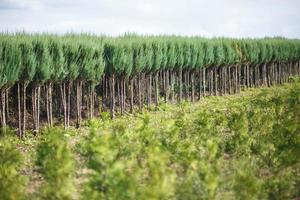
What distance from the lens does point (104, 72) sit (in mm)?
24875

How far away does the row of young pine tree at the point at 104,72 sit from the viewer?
65.2ft

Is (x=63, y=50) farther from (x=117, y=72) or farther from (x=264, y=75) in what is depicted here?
(x=264, y=75)

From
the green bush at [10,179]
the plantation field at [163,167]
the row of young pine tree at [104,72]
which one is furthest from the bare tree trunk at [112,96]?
the green bush at [10,179]

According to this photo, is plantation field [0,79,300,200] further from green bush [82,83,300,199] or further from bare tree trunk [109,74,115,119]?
bare tree trunk [109,74,115,119]

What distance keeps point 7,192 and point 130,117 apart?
1679cm

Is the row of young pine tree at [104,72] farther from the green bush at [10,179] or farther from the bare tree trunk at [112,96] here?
the green bush at [10,179]

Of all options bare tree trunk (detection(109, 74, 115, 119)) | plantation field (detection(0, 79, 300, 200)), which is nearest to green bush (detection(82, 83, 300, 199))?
plantation field (detection(0, 79, 300, 200))

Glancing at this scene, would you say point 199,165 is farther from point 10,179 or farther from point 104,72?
point 104,72

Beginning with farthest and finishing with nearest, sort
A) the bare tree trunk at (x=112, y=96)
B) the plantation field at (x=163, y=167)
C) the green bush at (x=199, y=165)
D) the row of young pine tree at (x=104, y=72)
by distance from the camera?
1. the bare tree trunk at (x=112, y=96)
2. the row of young pine tree at (x=104, y=72)
3. the plantation field at (x=163, y=167)
4. the green bush at (x=199, y=165)

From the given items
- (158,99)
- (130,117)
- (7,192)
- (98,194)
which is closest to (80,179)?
(7,192)

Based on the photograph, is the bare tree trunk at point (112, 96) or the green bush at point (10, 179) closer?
the green bush at point (10, 179)

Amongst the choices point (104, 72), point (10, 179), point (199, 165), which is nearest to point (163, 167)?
point (199, 165)

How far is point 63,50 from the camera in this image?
71.1ft

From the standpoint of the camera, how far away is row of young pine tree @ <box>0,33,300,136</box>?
65.2 feet
